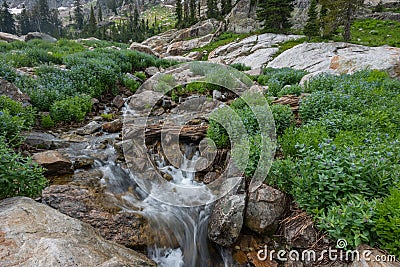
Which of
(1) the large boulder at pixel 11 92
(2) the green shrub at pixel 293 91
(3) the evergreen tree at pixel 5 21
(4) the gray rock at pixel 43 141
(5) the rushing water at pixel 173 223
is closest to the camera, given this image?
(5) the rushing water at pixel 173 223

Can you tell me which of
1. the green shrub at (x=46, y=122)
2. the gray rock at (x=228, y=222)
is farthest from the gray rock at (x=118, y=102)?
the gray rock at (x=228, y=222)

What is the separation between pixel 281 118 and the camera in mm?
5441

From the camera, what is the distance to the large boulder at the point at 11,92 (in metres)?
6.67

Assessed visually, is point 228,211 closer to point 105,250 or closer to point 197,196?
point 197,196

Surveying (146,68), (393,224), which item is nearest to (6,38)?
(146,68)

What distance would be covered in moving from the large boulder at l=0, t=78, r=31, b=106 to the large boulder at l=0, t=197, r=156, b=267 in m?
5.26

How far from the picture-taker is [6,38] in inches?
1000

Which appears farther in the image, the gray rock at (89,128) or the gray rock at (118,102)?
the gray rock at (118,102)

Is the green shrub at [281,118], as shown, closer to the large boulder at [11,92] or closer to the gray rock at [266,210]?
the gray rock at [266,210]

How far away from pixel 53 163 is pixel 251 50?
88.2 ft

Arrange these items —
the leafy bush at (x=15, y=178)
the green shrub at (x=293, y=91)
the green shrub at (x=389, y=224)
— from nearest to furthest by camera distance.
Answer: the green shrub at (x=389, y=224), the leafy bush at (x=15, y=178), the green shrub at (x=293, y=91)

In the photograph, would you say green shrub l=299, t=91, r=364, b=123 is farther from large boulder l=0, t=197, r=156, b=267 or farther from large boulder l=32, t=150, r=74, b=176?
large boulder l=32, t=150, r=74, b=176

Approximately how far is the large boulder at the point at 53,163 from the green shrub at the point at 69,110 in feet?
8.88

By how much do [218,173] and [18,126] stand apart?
462 cm
